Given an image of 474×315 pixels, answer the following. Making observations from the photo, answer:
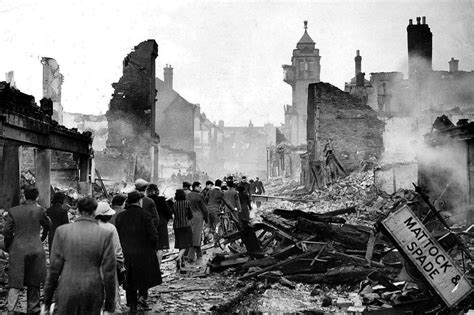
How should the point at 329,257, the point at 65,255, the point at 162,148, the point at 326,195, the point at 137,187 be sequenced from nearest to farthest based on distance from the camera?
the point at 65,255, the point at 137,187, the point at 329,257, the point at 326,195, the point at 162,148

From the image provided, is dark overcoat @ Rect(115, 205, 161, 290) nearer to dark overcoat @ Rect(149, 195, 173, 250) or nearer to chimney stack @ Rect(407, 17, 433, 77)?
dark overcoat @ Rect(149, 195, 173, 250)

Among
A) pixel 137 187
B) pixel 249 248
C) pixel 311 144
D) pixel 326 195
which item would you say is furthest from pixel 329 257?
pixel 311 144

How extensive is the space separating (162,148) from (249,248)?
4455 centimetres

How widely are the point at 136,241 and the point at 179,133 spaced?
58.0 m

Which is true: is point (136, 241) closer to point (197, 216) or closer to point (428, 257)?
point (428, 257)

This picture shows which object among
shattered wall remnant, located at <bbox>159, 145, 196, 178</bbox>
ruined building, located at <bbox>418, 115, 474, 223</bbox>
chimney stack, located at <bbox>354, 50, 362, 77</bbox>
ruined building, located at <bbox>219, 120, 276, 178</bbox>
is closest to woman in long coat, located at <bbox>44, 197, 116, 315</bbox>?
ruined building, located at <bbox>418, 115, 474, 223</bbox>

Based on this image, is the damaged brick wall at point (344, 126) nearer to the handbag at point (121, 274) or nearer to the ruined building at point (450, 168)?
A: the ruined building at point (450, 168)

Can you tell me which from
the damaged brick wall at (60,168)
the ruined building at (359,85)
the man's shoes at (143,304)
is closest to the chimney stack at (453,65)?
the ruined building at (359,85)

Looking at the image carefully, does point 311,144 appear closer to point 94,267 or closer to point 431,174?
point 431,174

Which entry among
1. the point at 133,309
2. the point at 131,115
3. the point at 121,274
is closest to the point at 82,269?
the point at 121,274

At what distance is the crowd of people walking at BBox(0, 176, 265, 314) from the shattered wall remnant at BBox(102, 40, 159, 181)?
909 inches

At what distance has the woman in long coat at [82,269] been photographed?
391 cm

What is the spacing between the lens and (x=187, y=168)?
180 ft

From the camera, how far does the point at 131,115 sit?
110 feet
